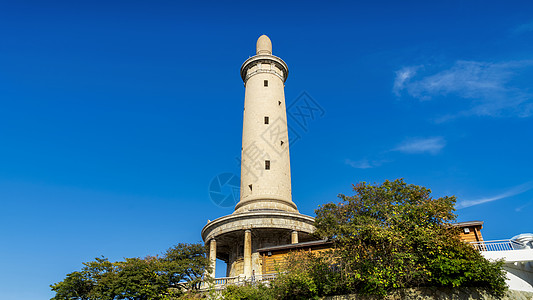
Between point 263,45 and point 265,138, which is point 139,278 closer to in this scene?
point 265,138

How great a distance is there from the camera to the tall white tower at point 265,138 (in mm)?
37312

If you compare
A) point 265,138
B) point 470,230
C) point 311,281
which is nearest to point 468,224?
point 470,230

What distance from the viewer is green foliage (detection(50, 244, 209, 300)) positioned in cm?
2545

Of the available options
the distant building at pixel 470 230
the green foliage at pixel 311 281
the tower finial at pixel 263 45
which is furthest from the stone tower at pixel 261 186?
the distant building at pixel 470 230

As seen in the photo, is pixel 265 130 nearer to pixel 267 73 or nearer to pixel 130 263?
pixel 267 73

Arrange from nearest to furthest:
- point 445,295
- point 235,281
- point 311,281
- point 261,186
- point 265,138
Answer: point 445,295 < point 311,281 < point 235,281 < point 261,186 < point 265,138

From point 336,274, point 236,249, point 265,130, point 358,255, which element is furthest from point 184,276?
point 265,130

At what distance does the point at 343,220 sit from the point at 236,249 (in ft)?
→ 48.9

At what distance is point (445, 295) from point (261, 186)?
782 inches

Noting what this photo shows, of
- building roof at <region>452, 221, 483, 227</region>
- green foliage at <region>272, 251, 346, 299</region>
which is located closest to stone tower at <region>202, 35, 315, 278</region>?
green foliage at <region>272, 251, 346, 299</region>

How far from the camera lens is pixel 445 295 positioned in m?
21.1

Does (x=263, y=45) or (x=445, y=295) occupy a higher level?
(x=263, y=45)

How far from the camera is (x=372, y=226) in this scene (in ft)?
71.7

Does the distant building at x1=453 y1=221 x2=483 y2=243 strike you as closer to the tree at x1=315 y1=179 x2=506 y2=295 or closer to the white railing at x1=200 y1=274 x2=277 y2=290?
the tree at x1=315 y1=179 x2=506 y2=295
